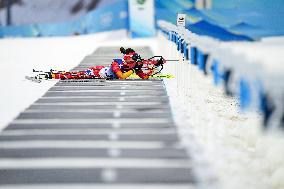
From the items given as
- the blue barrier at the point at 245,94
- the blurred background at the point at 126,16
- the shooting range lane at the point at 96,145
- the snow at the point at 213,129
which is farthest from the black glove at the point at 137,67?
the blurred background at the point at 126,16

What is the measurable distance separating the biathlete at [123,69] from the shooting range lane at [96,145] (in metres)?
1.73

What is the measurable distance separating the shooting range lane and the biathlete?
1.73 m

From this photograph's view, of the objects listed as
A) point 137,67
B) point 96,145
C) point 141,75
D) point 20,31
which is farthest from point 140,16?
point 96,145

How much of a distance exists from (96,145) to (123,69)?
573 centimetres

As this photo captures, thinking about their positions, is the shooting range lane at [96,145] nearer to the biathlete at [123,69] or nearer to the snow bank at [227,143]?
the snow bank at [227,143]

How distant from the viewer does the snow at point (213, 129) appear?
18.0 ft

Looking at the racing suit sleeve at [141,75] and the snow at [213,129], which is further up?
the racing suit sleeve at [141,75]

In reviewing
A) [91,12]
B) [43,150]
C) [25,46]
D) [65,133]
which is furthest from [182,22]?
[91,12]

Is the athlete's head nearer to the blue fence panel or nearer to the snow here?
the snow

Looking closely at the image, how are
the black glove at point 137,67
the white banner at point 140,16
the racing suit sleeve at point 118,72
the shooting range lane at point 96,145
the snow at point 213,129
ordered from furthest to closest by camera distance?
the white banner at point 140,16 < the racing suit sleeve at point 118,72 < the black glove at point 137,67 < the snow at point 213,129 < the shooting range lane at point 96,145

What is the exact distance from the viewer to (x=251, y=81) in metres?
5.07

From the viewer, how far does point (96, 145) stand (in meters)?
6.41

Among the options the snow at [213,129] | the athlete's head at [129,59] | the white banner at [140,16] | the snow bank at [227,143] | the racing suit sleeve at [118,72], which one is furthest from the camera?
the white banner at [140,16]

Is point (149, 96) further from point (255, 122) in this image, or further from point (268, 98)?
point (268, 98)
